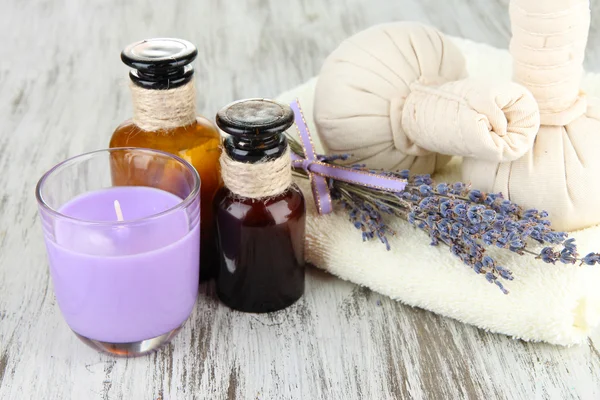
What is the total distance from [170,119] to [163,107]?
0.02 metres

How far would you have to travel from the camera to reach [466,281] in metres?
0.89

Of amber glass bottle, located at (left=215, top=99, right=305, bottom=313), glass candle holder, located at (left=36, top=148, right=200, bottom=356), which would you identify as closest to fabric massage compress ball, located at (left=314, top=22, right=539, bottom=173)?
amber glass bottle, located at (left=215, top=99, right=305, bottom=313)

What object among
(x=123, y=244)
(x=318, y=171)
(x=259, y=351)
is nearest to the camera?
(x=123, y=244)

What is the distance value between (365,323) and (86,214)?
337 mm

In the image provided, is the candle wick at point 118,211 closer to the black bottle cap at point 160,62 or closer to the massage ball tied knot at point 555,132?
the black bottle cap at point 160,62

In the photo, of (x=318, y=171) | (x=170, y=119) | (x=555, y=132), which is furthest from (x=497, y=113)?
(x=170, y=119)

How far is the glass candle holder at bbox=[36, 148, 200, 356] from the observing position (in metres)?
0.77

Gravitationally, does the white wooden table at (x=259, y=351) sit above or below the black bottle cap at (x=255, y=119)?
below

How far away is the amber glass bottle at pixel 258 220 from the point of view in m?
0.83

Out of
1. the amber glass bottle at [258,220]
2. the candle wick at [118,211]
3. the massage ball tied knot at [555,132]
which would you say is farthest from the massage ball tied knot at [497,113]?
the candle wick at [118,211]

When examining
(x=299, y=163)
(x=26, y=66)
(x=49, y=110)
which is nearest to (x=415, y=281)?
(x=299, y=163)

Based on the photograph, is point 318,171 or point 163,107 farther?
point 318,171

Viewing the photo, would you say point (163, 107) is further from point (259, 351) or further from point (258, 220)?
point (259, 351)

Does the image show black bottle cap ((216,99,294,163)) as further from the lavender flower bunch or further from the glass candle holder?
the lavender flower bunch
